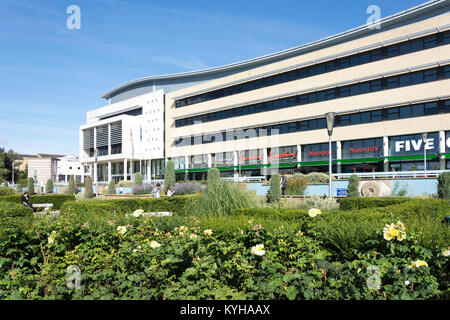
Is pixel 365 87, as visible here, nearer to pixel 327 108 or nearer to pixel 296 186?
pixel 327 108

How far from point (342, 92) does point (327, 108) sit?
2221 millimetres

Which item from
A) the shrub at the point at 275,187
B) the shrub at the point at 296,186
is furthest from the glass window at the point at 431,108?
the shrub at the point at 275,187

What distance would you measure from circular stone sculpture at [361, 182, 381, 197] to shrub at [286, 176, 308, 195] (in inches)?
152

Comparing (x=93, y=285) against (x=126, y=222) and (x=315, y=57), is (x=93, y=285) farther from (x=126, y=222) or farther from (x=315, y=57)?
(x=315, y=57)

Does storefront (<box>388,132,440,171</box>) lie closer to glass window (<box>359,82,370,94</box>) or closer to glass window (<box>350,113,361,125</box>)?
glass window (<box>350,113,361,125</box>)

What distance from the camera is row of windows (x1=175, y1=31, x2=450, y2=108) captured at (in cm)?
3084

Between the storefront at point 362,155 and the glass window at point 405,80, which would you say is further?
the storefront at point 362,155

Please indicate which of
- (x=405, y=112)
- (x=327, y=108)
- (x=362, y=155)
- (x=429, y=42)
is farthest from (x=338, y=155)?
(x=429, y=42)

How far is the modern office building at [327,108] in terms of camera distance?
30.9 metres

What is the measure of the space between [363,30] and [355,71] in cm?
531

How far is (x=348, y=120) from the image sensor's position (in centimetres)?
3597

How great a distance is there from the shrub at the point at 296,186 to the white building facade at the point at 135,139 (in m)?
35.6

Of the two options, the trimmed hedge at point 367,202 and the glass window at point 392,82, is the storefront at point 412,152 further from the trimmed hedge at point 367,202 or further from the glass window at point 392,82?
the trimmed hedge at point 367,202
